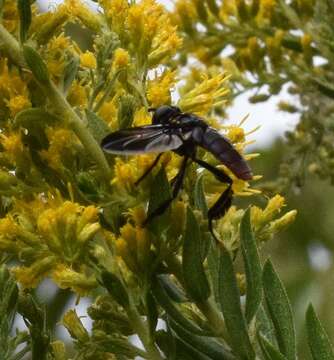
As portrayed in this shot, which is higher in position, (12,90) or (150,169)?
(12,90)

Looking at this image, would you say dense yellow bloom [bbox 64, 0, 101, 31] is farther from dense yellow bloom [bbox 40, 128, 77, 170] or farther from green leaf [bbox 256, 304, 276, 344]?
green leaf [bbox 256, 304, 276, 344]

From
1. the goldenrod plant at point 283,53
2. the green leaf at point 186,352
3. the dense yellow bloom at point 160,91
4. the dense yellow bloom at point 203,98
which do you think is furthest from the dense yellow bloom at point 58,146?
the goldenrod plant at point 283,53

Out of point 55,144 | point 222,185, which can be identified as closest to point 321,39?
point 222,185

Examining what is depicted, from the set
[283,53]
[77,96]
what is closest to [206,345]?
[77,96]

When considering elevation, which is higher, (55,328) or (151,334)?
(151,334)

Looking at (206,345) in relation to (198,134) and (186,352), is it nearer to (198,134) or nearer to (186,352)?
(186,352)

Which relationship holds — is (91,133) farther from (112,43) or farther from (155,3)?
(155,3)
